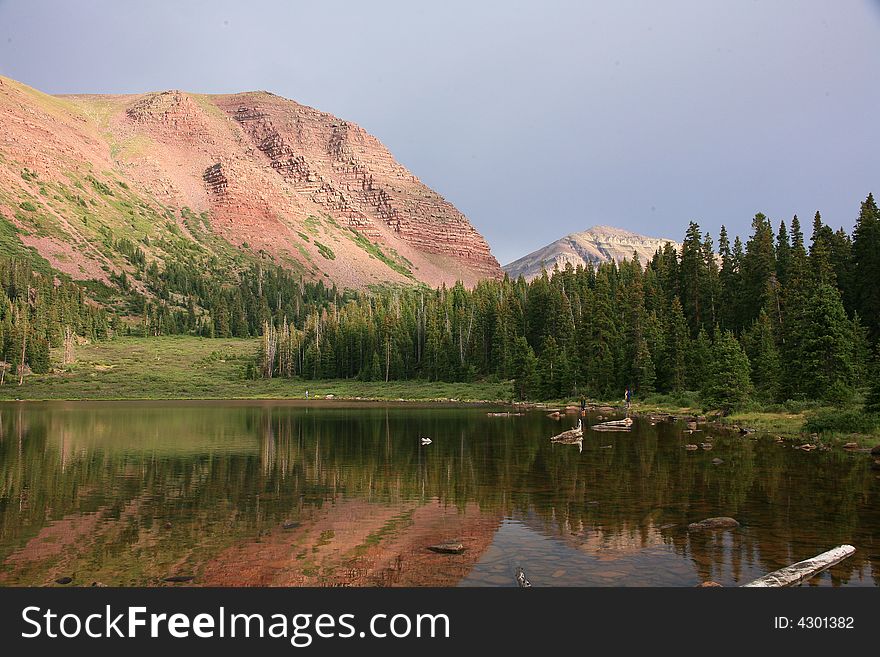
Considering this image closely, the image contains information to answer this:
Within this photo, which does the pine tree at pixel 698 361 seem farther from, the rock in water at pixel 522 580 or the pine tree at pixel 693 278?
the rock in water at pixel 522 580

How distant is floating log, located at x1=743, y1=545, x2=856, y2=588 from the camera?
39.2 feet

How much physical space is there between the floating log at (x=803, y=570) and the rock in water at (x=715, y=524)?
337cm

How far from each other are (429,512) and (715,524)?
26.8 ft

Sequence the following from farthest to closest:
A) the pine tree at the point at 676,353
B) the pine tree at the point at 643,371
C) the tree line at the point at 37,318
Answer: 1. the tree line at the point at 37,318
2. the pine tree at the point at 643,371
3. the pine tree at the point at 676,353

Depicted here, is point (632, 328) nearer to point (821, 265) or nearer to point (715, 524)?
point (821, 265)

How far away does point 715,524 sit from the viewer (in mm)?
17281

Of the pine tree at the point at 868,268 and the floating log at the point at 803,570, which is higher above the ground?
the pine tree at the point at 868,268

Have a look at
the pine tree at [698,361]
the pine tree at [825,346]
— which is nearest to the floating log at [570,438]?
the pine tree at [825,346]

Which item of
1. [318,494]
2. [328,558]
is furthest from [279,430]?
[328,558]

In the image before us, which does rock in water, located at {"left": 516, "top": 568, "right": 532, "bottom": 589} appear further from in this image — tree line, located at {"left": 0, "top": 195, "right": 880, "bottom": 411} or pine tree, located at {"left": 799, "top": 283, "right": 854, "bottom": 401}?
pine tree, located at {"left": 799, "top": 283, "right": 854, "bottom": 401}

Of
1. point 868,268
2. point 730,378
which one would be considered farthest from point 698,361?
point 730,378

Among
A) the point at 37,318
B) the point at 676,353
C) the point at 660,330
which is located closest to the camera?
the point at 676,353

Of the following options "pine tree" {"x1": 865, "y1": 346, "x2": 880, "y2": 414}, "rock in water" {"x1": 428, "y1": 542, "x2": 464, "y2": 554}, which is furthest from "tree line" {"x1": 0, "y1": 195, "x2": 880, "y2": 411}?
"rock in water" {"x1": 428, "y1": 542, "x2": 464, "y2": 554}

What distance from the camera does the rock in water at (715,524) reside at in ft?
56.3
